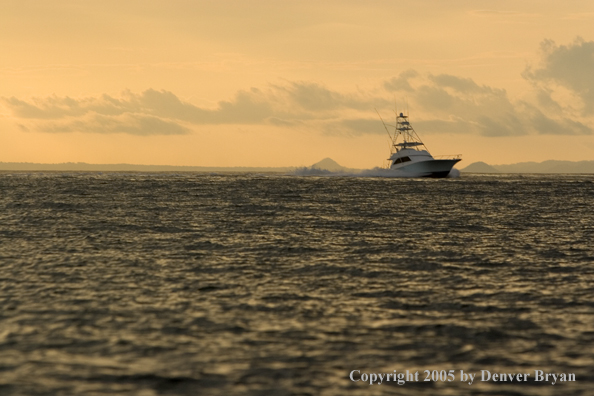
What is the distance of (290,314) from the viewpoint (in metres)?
13.6

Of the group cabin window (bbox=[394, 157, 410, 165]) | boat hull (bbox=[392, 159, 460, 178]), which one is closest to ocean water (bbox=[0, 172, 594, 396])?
boat hull (bbox=[392, 159, 460, 178])

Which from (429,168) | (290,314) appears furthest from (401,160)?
(290,314)

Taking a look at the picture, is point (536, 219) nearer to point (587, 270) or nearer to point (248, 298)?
point (587, 270)

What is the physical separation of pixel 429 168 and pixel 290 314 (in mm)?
121223

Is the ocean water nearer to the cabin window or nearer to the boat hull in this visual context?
the boat hull

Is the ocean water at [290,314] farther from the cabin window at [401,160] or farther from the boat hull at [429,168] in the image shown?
the cabin window at [401,160]

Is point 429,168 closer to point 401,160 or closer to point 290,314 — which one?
point 401,160

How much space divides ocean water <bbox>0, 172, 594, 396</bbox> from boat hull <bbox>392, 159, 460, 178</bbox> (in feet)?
333

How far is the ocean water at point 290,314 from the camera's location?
9.55 meters

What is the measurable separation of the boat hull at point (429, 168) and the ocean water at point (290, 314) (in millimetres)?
101357

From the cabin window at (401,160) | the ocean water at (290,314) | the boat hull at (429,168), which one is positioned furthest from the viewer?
the cabin window at (401,160)

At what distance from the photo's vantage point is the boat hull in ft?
420

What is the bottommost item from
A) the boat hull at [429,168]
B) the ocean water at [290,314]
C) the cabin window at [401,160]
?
the ocean water at [290,314]

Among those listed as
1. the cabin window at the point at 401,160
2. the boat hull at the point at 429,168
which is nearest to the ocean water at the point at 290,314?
the boat hull at the point at 429,168
